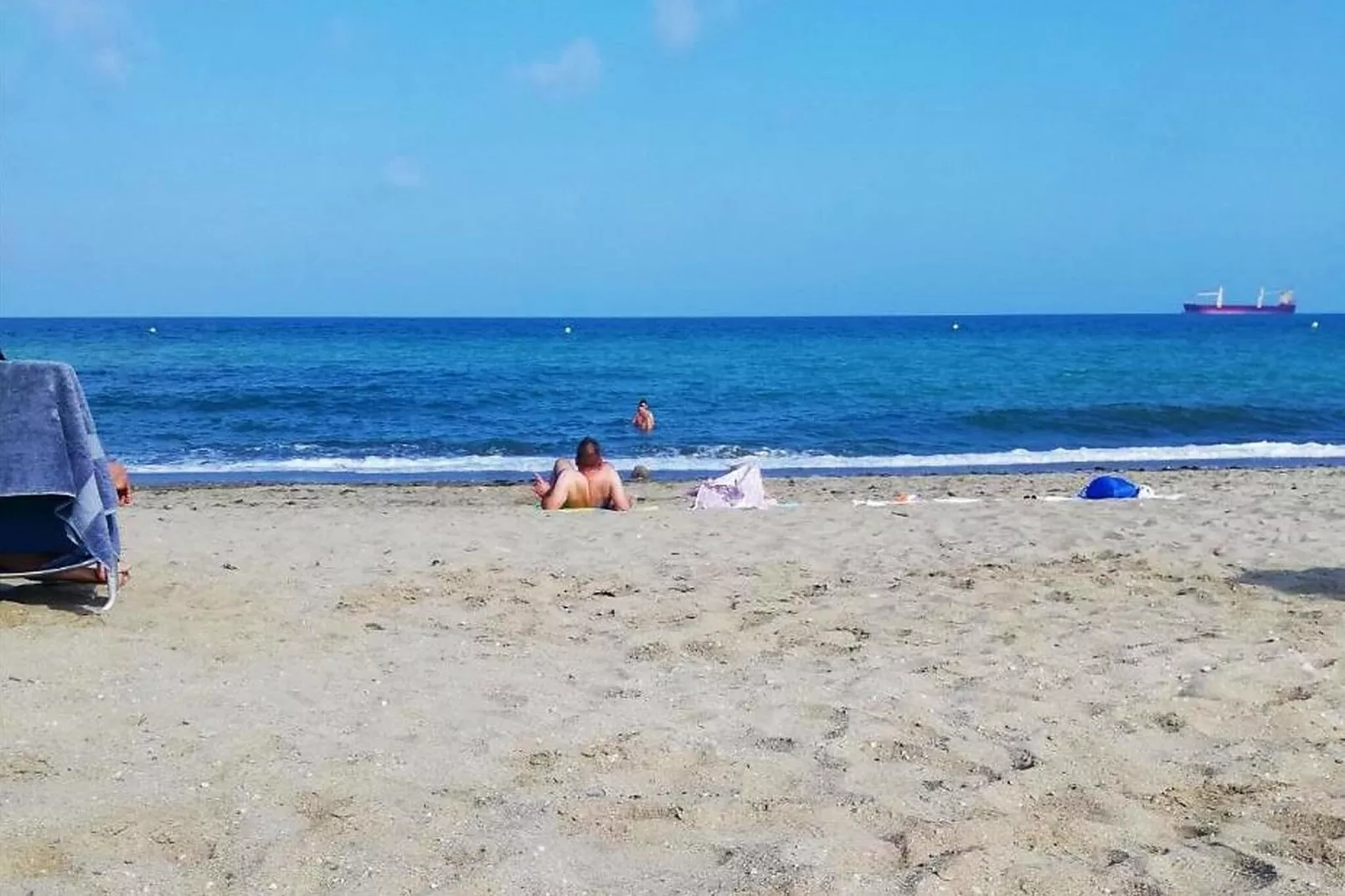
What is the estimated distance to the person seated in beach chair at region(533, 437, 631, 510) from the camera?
10.0 metres

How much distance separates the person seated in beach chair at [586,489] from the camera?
1005cm

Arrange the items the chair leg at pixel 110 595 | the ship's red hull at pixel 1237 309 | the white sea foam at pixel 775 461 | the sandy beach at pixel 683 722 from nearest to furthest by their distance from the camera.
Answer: the sandy beach at pixel 683 722, the chair leg at pixel 110 595, the white sea foam at pixel 775 461, the ship's red hull at pixel 1237 309

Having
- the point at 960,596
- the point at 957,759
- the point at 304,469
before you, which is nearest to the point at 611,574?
the point at 960,596

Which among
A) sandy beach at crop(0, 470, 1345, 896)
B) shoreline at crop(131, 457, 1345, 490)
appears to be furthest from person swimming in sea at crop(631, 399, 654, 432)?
sandy beach at crop(0, 470, 1345, 896)

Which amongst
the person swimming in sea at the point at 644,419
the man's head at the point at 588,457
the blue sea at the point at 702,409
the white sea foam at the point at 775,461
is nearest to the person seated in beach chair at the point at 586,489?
the man's head at the point at 588,457

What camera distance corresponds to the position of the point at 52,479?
16.5 feet

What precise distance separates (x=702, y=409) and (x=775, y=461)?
856cm

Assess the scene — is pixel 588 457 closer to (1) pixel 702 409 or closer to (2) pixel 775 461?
(2) pixel 775 461

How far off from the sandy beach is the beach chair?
262 millimetres

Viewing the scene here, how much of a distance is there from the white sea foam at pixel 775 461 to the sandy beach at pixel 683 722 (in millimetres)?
8908

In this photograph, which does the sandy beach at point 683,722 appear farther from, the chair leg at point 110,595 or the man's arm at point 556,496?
the man's arm at point 556,496

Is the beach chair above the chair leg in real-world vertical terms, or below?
above

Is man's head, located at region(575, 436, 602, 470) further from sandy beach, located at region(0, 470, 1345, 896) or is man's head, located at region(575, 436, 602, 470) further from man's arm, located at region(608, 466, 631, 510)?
sandy beach, located at region(0, 470, 1345, 896)

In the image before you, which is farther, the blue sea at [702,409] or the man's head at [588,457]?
the blue sea at [702,409]
